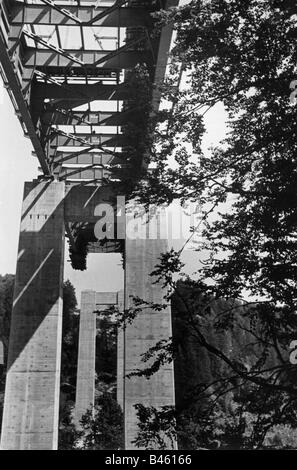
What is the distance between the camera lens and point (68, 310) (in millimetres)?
54312

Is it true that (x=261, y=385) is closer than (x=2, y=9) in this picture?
Yes

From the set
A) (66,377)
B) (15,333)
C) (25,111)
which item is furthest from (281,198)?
(66,377)

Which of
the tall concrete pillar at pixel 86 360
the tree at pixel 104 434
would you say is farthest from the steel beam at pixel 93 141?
the tall concrete pillar at pixel 86 360

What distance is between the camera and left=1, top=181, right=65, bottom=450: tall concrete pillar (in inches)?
660

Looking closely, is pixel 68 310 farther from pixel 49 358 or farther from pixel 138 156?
pixel 138 156

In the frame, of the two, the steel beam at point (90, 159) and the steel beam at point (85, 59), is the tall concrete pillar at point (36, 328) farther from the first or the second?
the steel beam at point (85, 59)

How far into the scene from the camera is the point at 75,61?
14172mm

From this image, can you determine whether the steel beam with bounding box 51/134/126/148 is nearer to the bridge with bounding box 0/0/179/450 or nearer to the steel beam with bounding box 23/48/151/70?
the bridge with bounding box 0/0/179/450

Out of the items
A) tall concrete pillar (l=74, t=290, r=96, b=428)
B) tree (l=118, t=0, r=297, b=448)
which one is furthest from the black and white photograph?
tall concrete pillar (l=74, t=290, r=96, b=428)

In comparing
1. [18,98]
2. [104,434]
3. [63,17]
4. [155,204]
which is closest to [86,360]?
[104,434]

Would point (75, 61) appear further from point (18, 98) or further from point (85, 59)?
point (18, 98)

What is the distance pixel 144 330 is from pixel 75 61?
995 cm

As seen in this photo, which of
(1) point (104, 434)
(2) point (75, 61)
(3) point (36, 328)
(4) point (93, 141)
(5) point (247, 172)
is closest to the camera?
(5) point (247, 172)

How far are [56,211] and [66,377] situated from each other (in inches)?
1205
